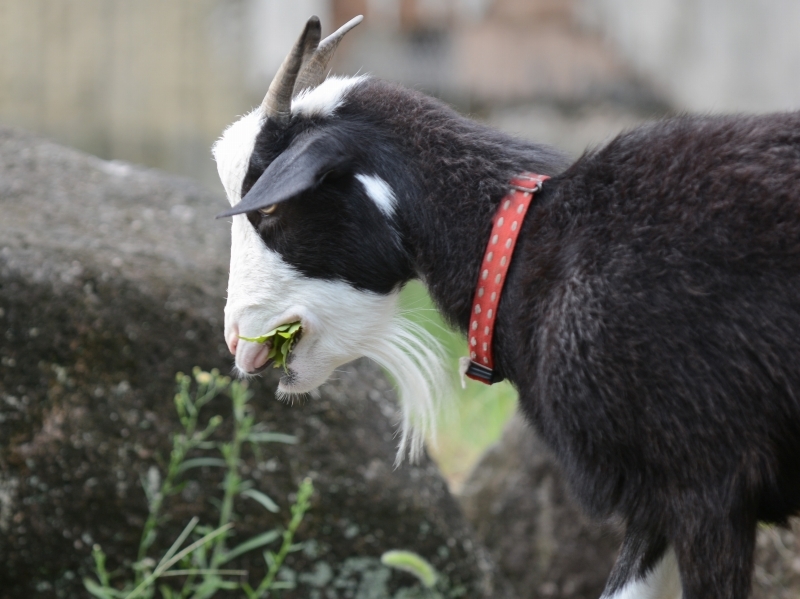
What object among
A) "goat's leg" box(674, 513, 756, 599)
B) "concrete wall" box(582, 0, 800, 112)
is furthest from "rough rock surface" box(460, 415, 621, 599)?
"concrete wall" box(582, 0, 800, 112)

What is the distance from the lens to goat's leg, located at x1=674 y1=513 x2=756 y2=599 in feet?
7.25

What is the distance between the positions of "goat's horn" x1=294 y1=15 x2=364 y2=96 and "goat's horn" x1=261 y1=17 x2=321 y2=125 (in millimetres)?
103

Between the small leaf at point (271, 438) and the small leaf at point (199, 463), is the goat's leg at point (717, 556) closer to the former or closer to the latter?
the small leaf at point (271, 438)

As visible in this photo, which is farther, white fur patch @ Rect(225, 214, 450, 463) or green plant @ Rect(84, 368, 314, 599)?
green plant @ Rect(84, 368, 314, 599)

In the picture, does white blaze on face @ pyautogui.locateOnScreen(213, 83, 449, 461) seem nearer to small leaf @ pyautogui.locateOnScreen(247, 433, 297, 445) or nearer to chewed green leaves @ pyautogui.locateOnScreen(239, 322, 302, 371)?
chewed green leaves @ pyautogui.locateOnScreen(239, 322, 302, 371)

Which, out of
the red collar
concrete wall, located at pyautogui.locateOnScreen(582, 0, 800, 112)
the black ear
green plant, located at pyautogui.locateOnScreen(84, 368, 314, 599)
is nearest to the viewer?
the black ear

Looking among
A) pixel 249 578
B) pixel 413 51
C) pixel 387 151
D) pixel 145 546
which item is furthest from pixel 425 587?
pixel 413 51

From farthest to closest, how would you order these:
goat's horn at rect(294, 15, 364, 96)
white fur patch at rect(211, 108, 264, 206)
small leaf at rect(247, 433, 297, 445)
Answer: small leaf at rect(247, 433, 297, 445) → goat's horn at rect(294, 15, 364, 96) → white fur patch at rect(211, 108, 264, 206)

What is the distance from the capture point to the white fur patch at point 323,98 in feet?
8.93

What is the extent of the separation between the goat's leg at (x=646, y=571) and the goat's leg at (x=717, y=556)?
1.33ft

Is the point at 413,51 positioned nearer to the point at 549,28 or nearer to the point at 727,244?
the point at 549,28

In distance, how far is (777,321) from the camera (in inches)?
85.0

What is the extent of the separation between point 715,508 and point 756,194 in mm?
721

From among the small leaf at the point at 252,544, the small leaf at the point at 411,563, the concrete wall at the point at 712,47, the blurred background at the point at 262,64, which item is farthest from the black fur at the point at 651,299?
the blurred background at the point at 262,64
